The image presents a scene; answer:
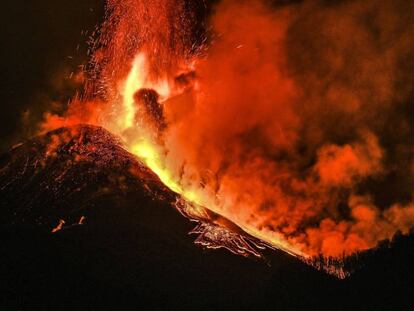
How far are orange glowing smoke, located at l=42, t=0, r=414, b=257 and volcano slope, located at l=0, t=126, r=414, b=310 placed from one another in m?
2.50

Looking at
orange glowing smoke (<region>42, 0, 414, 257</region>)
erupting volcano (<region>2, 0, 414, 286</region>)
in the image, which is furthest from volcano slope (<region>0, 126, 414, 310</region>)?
orange glowing smoke (<region>42, 0, 414, 257</region>)

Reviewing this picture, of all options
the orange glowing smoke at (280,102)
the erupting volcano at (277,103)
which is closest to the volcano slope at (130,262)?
the erupting volcano at (277,103)

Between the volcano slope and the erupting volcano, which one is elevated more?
the erupting volcano

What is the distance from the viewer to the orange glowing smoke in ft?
24.6

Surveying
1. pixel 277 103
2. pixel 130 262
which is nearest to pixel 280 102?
pixel 277 103

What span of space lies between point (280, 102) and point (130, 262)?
18.1 feet

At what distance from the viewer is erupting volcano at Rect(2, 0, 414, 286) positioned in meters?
7.47

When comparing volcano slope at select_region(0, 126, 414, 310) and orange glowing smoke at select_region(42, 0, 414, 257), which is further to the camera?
orange glowing smoke at select_region(42, 0, 414, 257)

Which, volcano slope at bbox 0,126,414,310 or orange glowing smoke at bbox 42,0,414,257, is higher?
orange glowing smoke at bbox 42,0,414,257

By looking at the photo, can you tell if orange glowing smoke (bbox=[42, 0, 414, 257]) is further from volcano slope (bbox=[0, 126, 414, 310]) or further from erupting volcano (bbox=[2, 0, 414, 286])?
volcano slope (bbox=[0, 126, 414, 310])

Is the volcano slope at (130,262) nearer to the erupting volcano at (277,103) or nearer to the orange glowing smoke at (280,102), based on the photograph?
the erupting volcano at (277,103)

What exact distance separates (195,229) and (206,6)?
5.68 meters

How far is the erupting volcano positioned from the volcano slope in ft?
7.70

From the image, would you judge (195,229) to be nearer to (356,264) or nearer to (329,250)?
(356,264)
